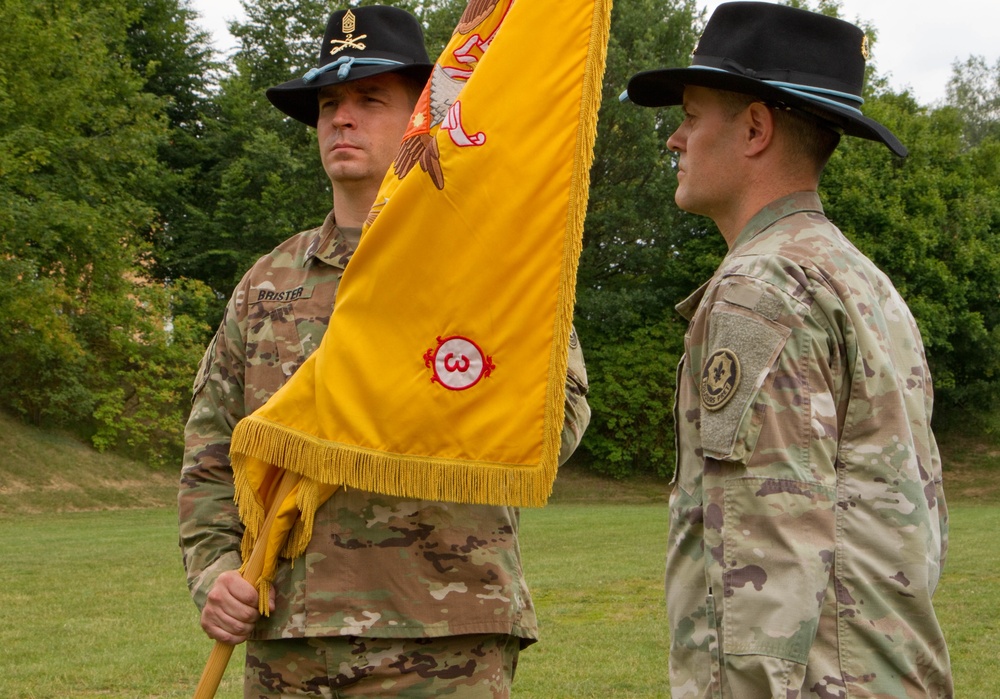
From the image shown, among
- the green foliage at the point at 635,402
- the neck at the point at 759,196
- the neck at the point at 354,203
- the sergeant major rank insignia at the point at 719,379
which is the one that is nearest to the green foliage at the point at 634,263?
the green foliage at the point at 635,402

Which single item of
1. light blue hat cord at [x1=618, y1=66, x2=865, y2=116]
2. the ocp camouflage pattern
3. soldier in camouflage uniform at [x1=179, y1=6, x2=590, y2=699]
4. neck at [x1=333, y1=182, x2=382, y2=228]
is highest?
light blue hat cord at [x1=618, y1=66, x2=865, y2=116]

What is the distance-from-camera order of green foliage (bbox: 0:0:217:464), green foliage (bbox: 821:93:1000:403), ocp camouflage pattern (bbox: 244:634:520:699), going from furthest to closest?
green foliage (bbox: 821:93:1000:403)
green foliage (bbox: 0:0:217:464)
ocp camouflage pattern (bbox: 244:634:520:699)

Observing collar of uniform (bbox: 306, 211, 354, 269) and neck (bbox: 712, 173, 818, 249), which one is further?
collar of uniform (bbox: 306, 211, 354, 269)

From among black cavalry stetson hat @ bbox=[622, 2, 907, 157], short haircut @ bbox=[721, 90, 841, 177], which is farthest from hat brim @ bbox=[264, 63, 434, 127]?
short haircut @ bbox=[721, 90, 841, 177]

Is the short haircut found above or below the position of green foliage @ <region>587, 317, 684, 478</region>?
above

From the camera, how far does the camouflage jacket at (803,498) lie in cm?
223

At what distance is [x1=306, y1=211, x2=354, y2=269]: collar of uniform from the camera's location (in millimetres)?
3771

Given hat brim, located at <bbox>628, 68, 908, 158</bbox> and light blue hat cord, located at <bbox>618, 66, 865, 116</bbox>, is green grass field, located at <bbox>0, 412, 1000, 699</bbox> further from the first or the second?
light blue hat cord, located at <bbox>618, 66, 865, 116</bbox>

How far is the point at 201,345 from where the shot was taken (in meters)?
34.6

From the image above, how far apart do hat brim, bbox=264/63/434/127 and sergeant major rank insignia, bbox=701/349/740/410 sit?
1.89 metres

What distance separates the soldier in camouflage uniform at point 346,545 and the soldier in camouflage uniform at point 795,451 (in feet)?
3.16

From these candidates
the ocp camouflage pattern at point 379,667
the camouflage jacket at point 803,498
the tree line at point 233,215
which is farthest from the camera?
the tree line at point 233,215

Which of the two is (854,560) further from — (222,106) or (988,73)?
(988,73)

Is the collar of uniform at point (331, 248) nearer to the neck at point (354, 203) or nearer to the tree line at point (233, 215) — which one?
the neck at point (354, 203)
